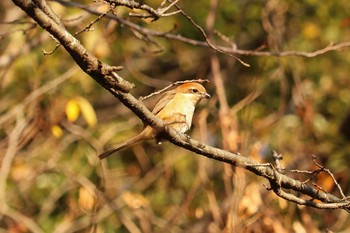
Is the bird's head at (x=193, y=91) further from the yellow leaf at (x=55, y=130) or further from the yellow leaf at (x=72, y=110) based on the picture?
the yellow leaf at (x=55, y=130)

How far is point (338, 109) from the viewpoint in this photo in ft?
29.7

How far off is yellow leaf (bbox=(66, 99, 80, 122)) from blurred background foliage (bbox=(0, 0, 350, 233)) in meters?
0.02

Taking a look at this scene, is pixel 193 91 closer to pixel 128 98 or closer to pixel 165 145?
pixel 128 98

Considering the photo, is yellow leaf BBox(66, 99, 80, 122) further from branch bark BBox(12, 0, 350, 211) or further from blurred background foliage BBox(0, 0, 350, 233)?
branch bark BBox(12, 0, 350, 211)

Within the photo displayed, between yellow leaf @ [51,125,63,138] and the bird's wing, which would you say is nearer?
the bird's wing

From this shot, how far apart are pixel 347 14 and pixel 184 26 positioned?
88.7 inches

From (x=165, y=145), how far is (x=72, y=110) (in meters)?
2.28

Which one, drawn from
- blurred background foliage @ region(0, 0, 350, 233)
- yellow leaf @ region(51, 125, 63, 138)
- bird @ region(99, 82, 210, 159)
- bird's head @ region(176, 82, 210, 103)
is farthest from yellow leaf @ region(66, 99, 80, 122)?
bird's head @ region(176, 82, 210, 103)

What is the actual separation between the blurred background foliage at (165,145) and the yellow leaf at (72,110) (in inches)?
0.6

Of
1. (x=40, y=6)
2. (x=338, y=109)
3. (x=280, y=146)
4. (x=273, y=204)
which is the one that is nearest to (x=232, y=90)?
(x=338, y=109)

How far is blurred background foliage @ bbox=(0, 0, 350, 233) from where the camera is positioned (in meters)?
6.81

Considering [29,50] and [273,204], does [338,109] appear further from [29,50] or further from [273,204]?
[29,50]

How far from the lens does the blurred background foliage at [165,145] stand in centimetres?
681

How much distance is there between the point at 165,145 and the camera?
9.11m
